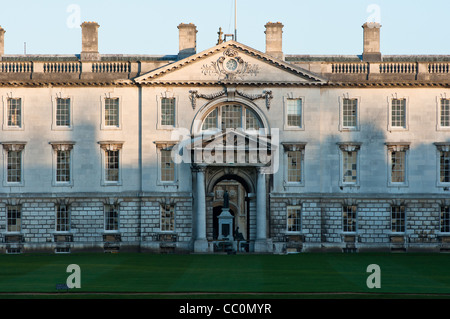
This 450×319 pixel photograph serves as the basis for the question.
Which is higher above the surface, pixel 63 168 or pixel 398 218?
pixel 63 168

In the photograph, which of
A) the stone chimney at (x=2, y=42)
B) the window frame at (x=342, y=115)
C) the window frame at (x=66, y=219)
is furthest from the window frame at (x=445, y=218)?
the stone chimney at (x=2, y=42)

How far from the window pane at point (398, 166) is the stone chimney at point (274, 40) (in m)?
9.11

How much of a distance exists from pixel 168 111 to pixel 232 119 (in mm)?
3881

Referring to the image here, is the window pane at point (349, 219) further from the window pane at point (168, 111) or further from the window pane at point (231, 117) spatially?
the window pane at point (168, 111)

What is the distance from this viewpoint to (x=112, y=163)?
56469mm

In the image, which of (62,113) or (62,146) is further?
(62,113)

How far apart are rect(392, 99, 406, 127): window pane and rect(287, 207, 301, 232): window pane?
7.90 m

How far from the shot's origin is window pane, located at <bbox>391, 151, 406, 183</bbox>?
2215 inches

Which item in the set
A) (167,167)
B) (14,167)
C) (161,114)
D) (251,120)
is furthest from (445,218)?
(14,167)

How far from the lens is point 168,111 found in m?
56.2

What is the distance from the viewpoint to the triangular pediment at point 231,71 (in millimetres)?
55594

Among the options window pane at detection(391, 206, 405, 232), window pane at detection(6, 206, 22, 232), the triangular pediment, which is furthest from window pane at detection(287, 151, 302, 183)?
window pane at detection(6, 206, 22, 232)

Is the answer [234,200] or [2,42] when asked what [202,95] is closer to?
[2,42]

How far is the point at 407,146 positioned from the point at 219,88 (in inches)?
464
